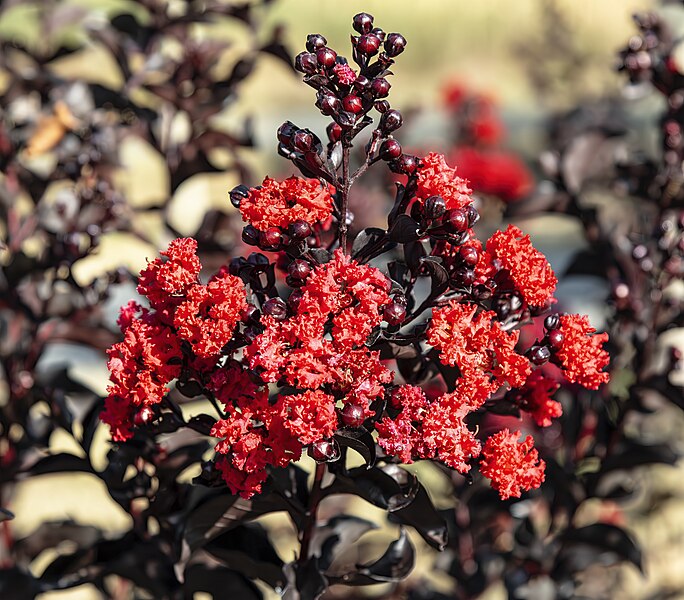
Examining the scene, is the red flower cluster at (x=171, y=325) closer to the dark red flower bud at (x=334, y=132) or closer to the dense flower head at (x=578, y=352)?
the dark red flower bud at (x=334, y=132)

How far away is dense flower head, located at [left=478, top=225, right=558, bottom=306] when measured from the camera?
802mm

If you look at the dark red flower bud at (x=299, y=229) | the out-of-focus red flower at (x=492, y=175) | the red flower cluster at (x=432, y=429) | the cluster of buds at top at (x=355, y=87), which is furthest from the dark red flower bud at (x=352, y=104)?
the out-of-focus red flower at (x=492, y=175)

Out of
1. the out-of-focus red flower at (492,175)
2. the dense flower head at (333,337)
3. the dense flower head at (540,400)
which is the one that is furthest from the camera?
the out-of-focus red flower at (492,175)

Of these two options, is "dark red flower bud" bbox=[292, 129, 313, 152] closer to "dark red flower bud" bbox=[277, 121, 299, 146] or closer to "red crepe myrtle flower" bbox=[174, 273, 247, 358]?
"dark red flower bud" bbox=[277, 121, 299, 146]

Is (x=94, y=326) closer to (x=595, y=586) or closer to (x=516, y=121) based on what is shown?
(x=595, y=586)

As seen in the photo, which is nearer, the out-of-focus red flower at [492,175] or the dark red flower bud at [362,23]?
the dark red flower bud at [362,23]

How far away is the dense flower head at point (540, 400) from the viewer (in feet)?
2.77

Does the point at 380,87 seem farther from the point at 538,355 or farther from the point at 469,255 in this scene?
the point at 538,355

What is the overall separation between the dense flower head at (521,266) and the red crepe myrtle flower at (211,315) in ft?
0.71

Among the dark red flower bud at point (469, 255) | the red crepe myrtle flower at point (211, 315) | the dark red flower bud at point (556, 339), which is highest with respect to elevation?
the dark red flower bud at point (469, 255)

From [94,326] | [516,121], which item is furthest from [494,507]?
[516,121]

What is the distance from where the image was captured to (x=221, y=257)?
141 centimetres

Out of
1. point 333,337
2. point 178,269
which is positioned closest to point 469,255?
point 333,337

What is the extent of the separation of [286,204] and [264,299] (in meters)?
0.10
